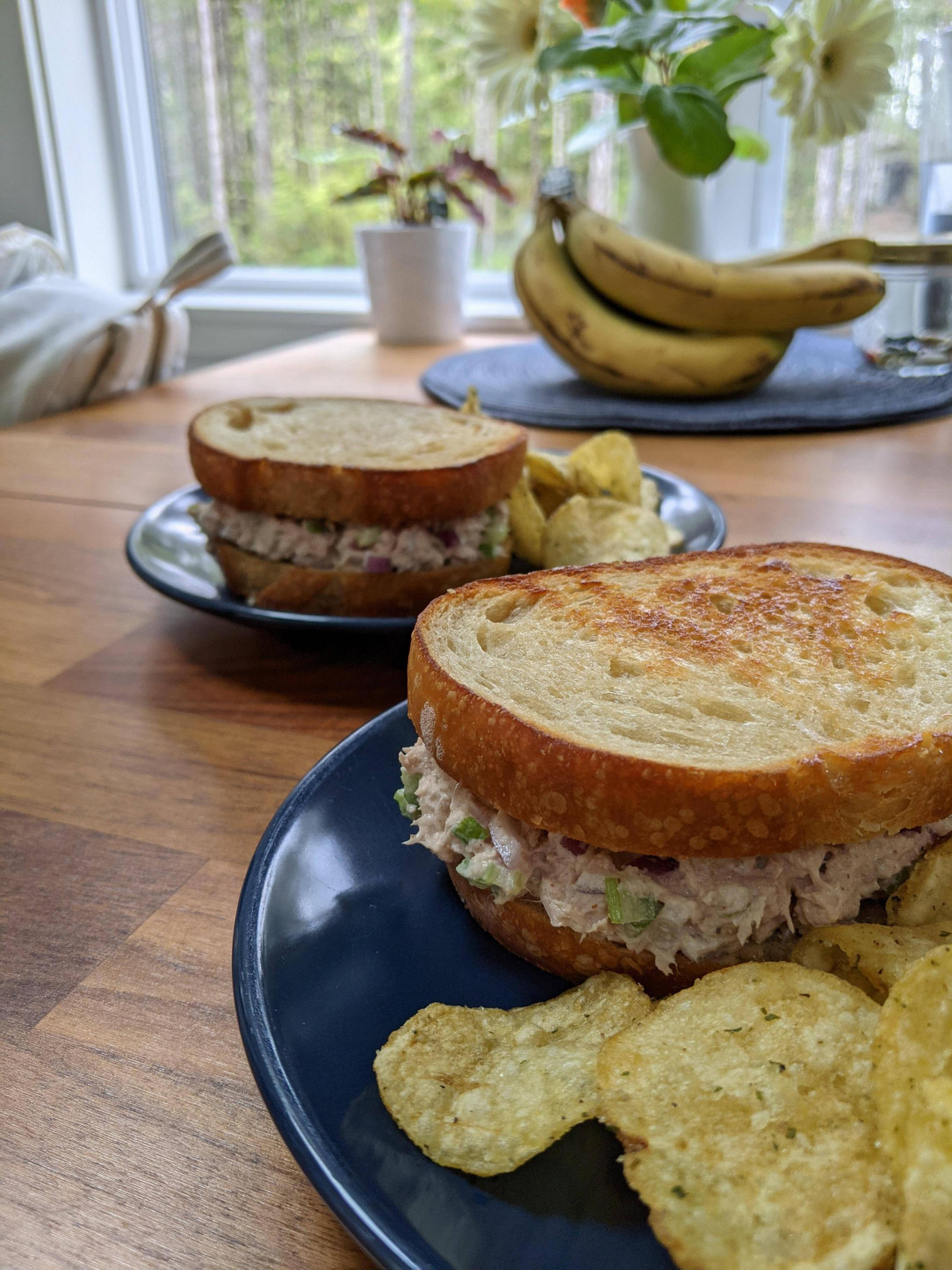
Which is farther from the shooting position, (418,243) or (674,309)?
(418,243)

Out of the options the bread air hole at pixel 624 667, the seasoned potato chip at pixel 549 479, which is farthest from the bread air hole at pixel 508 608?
the seasoned potato chip at pixel 549 479

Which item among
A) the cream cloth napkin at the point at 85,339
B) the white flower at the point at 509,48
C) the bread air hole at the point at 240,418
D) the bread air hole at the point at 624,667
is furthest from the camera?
the cream cloth napkin at the point at 85,339

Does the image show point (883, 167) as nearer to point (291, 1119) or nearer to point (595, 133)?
point (595, 133)

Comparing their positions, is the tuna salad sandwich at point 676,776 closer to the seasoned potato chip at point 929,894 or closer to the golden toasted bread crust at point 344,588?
the seasoned potato chip at point 929,894

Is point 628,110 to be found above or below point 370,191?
above

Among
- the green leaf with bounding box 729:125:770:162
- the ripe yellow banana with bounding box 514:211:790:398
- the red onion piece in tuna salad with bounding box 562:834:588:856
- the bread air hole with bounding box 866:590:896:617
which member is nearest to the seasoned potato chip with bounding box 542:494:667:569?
the bread air hole with bounding box 866:590:896:617

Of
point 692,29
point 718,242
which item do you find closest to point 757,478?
point 692,29

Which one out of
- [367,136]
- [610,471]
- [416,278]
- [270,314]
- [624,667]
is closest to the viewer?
[624,667]

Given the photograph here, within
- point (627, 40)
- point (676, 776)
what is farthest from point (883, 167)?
point (676, 776)
